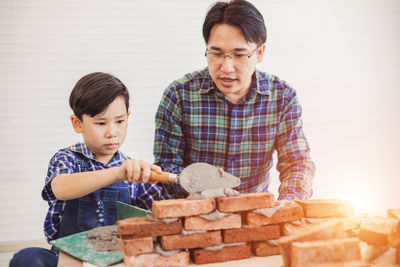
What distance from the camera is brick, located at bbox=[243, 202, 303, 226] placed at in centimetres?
149

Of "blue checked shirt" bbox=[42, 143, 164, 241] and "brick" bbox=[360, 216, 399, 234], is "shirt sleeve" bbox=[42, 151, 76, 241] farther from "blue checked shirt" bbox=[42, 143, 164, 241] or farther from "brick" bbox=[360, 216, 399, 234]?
"brick" bbox=[360, 216, 399, 234]

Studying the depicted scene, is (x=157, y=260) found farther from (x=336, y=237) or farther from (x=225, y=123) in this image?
(x=225, y=123)

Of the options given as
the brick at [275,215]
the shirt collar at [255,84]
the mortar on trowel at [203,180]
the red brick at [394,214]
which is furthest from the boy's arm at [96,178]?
the shirt collar at [255,84]

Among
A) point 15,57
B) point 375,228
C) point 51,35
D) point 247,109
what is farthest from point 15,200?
point 375,228

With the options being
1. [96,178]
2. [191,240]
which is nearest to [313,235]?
[191,240]

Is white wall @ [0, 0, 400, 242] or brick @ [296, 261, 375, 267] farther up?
white wall @ [0, 0, 400, 242]

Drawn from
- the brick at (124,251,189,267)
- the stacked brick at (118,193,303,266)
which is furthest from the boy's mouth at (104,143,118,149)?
the brick at (124,251,189,267)

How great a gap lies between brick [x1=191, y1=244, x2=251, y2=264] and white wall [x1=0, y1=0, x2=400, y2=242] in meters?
2.87

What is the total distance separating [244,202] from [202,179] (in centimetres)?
21

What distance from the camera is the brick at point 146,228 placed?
4.59 feet

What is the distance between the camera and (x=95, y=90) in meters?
2.17

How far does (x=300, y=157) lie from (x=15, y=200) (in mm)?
2983

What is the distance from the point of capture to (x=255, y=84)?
2.74 m

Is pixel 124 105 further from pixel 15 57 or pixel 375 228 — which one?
pixel 15 57
